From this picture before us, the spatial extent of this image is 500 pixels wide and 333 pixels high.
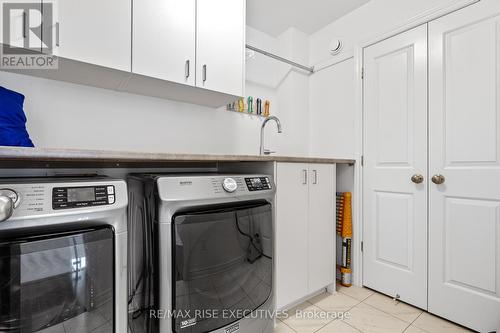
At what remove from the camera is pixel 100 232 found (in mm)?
812

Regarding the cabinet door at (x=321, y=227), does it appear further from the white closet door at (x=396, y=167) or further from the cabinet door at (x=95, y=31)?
the cabinet door at (x=95, y=31)

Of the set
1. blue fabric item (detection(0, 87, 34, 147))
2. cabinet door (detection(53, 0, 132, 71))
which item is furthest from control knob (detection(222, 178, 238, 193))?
blue fabric item (detection(0, 87, 34, 147))

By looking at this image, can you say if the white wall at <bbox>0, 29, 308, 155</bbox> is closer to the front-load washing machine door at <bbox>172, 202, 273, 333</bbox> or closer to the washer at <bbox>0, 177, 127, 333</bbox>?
the washer at <bbox>0, 177, 127, 333</bbox>

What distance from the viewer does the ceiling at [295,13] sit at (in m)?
2.08

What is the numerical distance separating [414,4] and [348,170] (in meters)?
1.33

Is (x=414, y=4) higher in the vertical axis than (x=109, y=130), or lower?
higher

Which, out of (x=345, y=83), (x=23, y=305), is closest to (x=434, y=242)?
(x=345, y=83)

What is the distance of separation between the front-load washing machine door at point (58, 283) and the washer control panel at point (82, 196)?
3.6 inches

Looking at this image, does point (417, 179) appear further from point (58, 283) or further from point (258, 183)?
point (58, 283)

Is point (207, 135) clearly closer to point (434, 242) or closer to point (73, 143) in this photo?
point (73, 143)

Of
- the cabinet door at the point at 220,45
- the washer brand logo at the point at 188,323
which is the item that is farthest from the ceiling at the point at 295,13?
the washer brand logo at the point at 188,323

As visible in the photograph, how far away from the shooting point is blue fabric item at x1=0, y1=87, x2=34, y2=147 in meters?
1.03

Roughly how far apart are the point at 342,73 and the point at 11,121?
2343 millimetres

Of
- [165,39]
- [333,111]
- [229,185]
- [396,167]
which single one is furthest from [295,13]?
[229,185]
